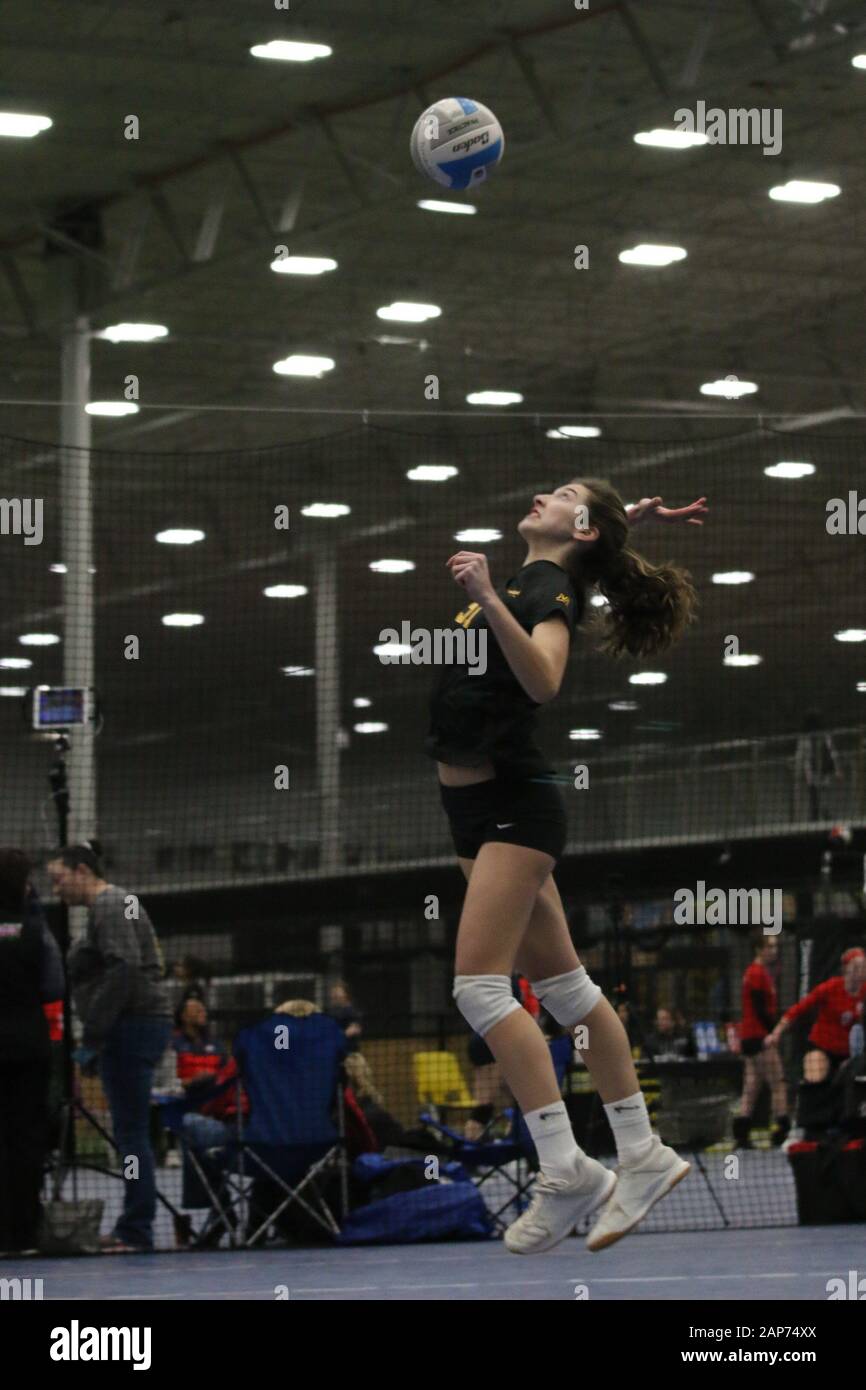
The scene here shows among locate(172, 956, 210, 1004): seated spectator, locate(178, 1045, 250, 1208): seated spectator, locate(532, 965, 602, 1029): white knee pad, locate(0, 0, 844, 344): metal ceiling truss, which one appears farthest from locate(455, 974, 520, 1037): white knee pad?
locate(0, 0, 844, 344): metal ceiling truss

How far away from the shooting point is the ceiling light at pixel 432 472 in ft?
83.2

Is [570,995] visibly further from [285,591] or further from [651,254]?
[285,591]

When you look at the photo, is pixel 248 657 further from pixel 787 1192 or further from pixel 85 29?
pixel 787 1192

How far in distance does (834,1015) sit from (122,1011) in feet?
14.4

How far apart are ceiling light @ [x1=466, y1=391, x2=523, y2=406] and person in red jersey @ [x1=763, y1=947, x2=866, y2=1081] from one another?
14.0m

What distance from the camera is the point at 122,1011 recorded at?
9883 mm

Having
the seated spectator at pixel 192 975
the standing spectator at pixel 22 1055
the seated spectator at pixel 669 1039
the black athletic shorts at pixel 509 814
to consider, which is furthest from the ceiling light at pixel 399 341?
the black athletic shorts at pixel 509 814

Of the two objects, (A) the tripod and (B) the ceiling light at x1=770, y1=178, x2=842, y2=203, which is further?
(B) the ceiling light at x1=770, y1=178, x2=842, y2=203

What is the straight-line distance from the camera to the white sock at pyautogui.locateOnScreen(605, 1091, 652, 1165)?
5.39 m

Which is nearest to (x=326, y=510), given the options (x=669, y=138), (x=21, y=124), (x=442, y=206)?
(x=442, y=206)

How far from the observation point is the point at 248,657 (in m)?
30.6

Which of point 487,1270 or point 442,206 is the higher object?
point 442,206

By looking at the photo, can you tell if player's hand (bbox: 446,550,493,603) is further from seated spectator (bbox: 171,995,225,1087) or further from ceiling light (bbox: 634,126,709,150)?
ceiling light (bbox: 634,126,709,150)
